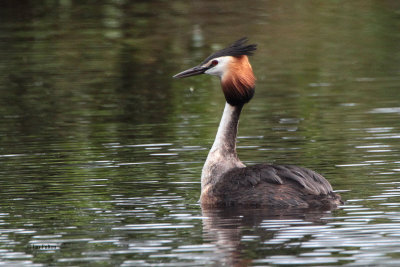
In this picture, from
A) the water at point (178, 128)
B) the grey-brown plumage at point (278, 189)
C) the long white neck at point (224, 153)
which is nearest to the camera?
the water at point (178, 128)

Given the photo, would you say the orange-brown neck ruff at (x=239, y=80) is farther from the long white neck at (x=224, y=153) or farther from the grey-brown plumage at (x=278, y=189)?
the grey-brown plumage at (x=278, y=189)

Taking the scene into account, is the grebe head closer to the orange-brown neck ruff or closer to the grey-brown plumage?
the orange-brown neck ruff

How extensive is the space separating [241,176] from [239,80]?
120cm

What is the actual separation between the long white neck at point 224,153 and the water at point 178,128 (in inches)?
14.6

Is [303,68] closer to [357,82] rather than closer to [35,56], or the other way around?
[357,82]

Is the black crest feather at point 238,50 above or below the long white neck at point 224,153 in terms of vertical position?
above

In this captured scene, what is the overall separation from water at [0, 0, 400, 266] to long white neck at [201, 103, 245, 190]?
0.37m

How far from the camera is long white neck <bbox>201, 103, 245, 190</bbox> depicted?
11727 millimetres

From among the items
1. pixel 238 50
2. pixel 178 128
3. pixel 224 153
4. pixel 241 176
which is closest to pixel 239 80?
pixel 238 50

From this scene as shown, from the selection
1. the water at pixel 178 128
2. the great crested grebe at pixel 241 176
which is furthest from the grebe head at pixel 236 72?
the water at pixel 178 128

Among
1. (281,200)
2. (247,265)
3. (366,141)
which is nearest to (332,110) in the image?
(366,141)

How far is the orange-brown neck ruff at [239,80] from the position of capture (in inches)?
463

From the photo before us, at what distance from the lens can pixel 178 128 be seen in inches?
664

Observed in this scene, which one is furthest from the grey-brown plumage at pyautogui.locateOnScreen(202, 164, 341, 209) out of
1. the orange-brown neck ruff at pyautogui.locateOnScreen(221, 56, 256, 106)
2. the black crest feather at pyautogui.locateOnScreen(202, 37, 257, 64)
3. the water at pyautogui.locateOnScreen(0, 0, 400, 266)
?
the black crest feather at pyautogui.locateOnScreen(202, 37, 257, 64)
